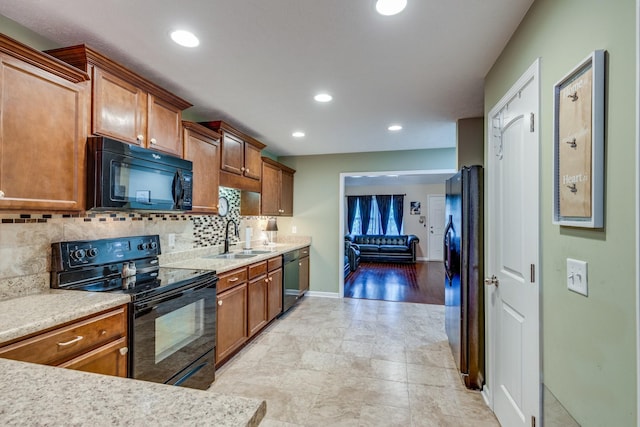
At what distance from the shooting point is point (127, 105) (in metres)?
2.01

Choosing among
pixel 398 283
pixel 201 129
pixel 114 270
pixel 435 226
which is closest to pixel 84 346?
pixel 114 270

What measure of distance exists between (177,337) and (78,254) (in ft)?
2.65

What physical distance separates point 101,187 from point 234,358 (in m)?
1.90

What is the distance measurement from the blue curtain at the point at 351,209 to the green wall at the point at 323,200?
507 cm

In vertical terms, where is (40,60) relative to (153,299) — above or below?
above

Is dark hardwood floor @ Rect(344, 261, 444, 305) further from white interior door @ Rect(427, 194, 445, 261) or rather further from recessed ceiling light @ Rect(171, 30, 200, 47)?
recessed ceiling light @ Rect(171, 30, 200, 47)

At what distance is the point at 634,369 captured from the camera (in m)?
0.85

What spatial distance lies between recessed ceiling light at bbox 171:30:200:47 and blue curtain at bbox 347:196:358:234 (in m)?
8.46

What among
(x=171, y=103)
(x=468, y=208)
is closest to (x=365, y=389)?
(x=468, y=208)

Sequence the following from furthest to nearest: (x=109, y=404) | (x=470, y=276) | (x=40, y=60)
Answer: (x=470, y=276) < (x=40, y=60) < (x=109, y=404)

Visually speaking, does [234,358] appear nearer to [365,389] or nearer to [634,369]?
[365,389]

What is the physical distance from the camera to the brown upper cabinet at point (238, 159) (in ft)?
10.3

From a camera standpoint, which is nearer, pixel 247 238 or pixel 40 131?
pixel 40 131

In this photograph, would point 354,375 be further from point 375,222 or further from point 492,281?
point 375,222
